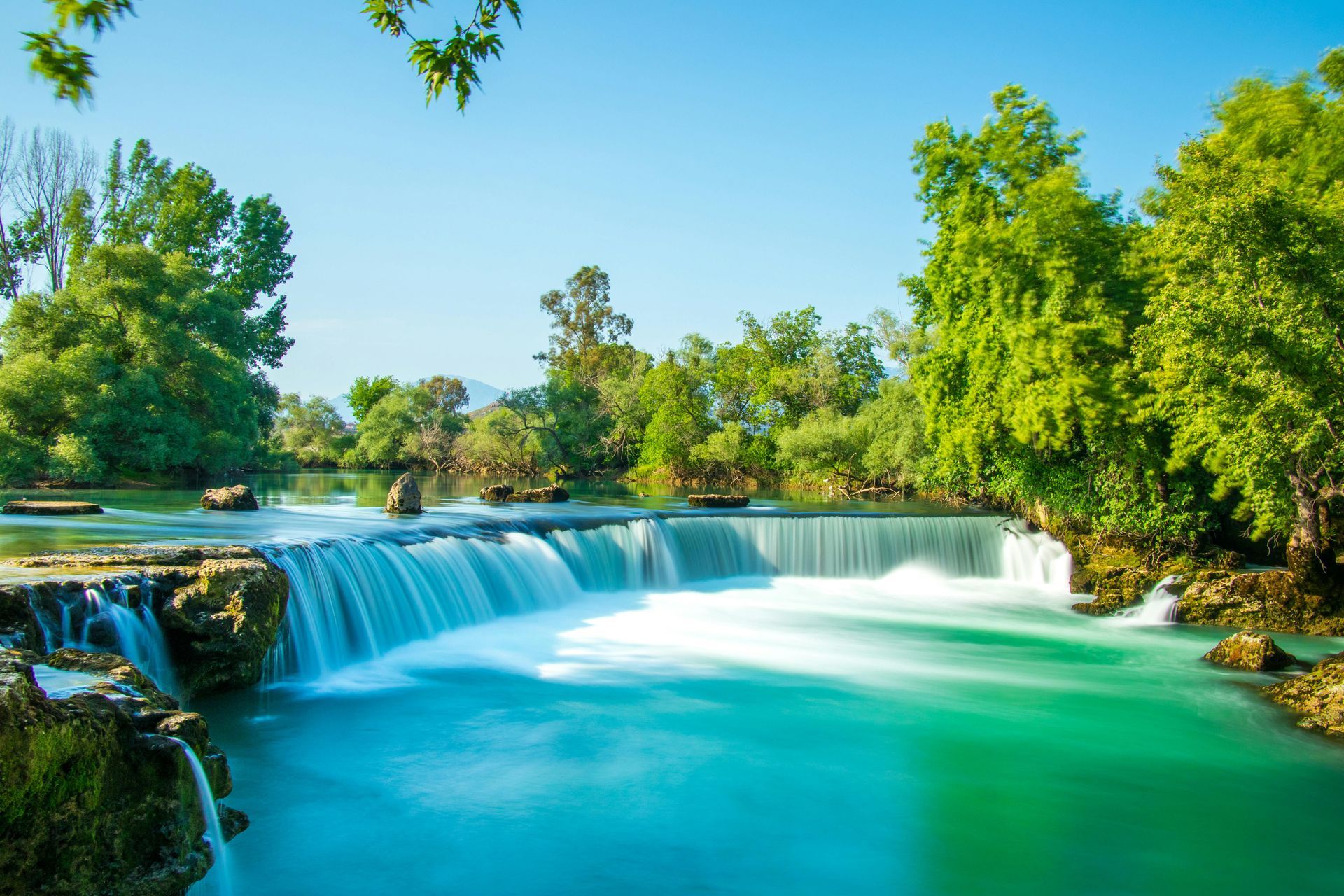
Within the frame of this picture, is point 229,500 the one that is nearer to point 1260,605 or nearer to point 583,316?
point 1260,605

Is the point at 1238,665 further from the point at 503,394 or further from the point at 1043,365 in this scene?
the point at 503,394

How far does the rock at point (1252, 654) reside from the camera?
382 inches

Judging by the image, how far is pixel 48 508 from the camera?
45.7 feet

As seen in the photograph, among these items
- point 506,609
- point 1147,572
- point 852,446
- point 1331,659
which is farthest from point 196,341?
point 1331,659

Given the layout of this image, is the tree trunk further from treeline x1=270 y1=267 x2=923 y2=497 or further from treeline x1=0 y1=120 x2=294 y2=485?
treeline x1=0 y1=120 x2=294 y2=485

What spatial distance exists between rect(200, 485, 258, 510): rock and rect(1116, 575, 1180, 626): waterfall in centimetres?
1749

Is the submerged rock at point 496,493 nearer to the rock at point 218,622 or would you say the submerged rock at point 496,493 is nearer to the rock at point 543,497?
the rock at point 543,497

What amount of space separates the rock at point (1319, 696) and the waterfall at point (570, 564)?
7.74 metres

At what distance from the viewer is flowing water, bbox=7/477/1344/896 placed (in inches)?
213

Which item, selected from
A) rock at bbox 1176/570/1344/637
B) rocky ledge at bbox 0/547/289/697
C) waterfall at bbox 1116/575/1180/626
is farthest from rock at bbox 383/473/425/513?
rock at bbox 1176/570/1344/637

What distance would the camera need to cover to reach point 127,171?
35.8 m

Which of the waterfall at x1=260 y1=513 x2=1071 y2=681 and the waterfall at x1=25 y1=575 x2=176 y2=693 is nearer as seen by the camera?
the waterfall at x1=25 y1=575 x2=176 y2=693

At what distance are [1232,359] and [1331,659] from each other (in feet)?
12.5

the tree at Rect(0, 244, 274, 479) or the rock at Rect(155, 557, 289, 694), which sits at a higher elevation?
the tree at Rect(0, 244, 274, 479)
